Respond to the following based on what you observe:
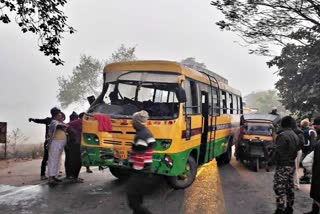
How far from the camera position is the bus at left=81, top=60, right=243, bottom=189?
7.66m

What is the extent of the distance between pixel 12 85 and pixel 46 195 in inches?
5256

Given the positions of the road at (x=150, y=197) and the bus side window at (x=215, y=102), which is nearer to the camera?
the road at (x=150, y=197)

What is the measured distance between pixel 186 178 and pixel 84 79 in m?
46.6

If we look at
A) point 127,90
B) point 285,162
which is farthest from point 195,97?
point 285,162

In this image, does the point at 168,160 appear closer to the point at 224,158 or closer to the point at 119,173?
the point at 119,173

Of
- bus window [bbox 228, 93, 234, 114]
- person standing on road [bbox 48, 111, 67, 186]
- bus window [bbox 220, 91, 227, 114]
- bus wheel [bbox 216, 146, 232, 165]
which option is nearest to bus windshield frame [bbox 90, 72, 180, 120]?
person standing on road [bbox 48, 111, 67, 186]

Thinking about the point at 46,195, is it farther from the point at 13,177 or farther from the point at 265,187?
the point at 265,187

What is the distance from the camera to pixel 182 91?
26.2 ft

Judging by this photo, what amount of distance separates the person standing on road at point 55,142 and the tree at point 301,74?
12659mm

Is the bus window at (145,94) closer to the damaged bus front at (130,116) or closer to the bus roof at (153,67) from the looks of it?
the damaged bus front at (130,116)

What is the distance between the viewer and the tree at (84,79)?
5303cm

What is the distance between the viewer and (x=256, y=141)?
12.0 meters

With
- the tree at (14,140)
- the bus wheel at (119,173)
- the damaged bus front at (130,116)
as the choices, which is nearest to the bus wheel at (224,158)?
the bus wheel at (119,173)

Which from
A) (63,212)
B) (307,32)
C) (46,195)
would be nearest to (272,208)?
(63,212)
